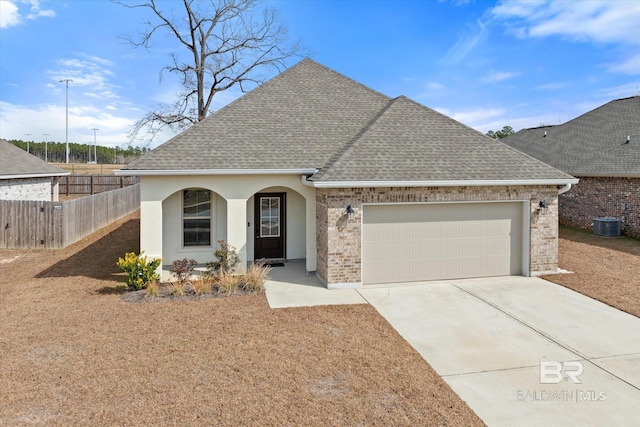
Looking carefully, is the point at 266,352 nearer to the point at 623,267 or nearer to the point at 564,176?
the point at 564,176

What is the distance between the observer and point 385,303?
27.2 ft

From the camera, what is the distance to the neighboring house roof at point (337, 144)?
32.3 feet

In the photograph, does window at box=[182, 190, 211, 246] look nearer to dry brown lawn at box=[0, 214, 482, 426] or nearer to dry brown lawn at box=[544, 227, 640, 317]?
dry brown lawn at box=[0, 214, 482, 426]

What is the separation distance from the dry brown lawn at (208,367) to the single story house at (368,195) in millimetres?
2324

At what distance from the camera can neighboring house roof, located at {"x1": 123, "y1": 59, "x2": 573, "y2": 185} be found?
32.3ft

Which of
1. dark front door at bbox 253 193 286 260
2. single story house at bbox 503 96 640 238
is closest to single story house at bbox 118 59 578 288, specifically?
dark front door at bbox 253 193 286 260

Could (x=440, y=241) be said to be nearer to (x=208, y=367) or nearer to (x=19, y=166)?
(x=208, y=367)

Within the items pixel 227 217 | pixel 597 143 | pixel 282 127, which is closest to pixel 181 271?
pixel 227 217

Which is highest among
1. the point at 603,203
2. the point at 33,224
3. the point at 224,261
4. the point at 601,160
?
the point at 601,160

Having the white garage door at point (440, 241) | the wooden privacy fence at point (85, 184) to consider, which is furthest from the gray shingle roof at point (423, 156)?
the wooden privacy fence at point (85, 184)

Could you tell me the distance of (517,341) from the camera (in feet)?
20.7

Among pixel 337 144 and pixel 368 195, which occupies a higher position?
pixel 337 144

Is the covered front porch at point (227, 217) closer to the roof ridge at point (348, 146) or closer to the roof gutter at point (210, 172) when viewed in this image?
the roof gutter at point (210, 172)

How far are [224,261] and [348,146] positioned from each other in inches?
182
